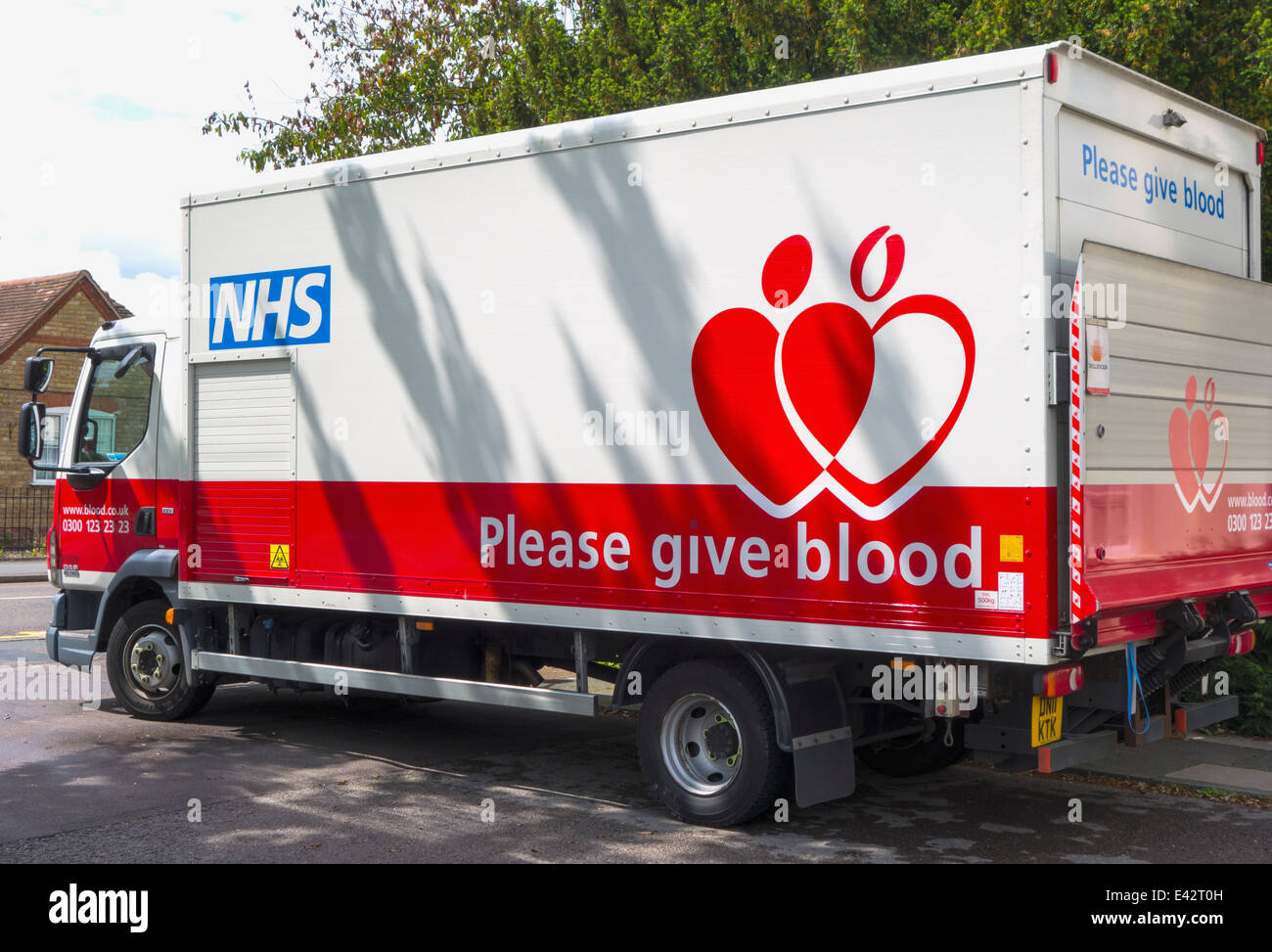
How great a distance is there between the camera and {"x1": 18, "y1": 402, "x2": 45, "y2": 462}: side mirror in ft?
30.6

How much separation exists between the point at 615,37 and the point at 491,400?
6.20 m

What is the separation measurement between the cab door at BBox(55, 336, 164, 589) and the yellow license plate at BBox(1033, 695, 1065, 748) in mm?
6321

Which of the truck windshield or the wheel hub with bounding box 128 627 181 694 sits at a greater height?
the truck windshield

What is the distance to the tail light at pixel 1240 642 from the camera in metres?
6.75

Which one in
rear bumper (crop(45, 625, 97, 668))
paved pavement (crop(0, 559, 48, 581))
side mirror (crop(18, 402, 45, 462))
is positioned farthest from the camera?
paved pavement (crop(0, 559, 48, 581))

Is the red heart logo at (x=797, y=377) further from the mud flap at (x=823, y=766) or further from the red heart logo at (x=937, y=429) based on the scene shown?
the mud flap at (x=823, y=766)

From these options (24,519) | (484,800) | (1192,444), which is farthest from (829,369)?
(24,519)

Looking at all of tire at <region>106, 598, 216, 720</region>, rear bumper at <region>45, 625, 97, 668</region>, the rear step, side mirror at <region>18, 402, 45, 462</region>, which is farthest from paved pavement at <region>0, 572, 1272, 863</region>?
side mirror at <region>18, 402, 45, 462</region>

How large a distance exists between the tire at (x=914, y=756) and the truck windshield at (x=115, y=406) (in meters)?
5.67

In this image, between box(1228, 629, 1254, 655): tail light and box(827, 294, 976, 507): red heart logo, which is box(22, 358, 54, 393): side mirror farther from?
box(1228, 629, 1254, 655): tail light

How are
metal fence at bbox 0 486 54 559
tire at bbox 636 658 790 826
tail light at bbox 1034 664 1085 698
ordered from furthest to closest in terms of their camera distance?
metal fence at bbox 0 486 54 559, tire at bbox 636 658 790 826, tail light at bbox 1034 664 1085 698

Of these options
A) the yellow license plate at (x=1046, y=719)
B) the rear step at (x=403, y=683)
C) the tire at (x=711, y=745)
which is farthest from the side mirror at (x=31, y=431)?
the yellow license plate at (x=1046, y=719)

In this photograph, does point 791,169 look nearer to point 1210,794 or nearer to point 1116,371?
point 1116,371

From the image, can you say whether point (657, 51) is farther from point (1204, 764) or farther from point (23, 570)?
point (23, 570)
